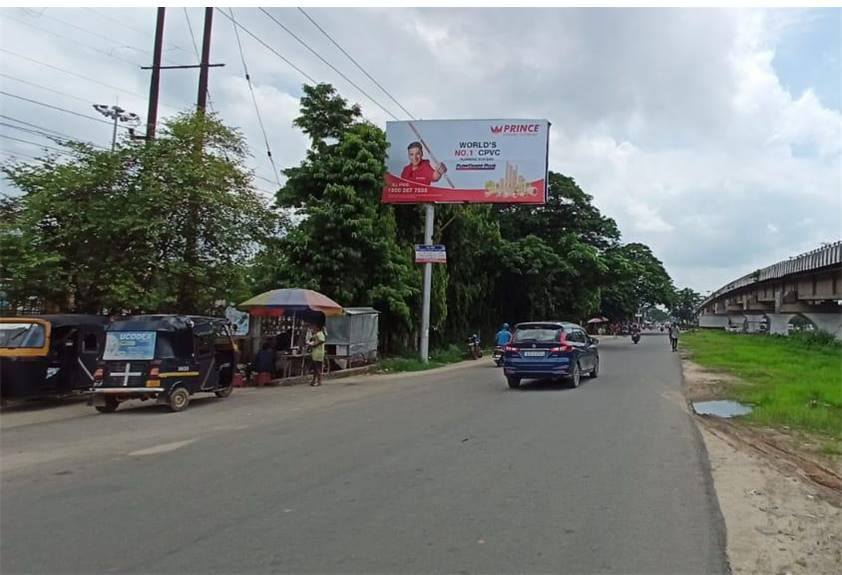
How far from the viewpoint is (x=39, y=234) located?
55.1 ft

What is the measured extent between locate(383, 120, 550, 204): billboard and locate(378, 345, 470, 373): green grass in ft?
20.6

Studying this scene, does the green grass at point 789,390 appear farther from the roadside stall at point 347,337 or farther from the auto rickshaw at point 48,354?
the auto rickshaw at point 48,354

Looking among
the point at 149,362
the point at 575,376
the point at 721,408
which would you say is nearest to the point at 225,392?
the point at 149,362

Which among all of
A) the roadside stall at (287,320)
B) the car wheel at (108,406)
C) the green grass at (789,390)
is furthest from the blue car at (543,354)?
the car wheel at (108,406)

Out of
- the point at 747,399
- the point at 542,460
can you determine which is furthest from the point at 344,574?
the point at 747,399

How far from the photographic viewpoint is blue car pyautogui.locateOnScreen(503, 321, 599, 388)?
18141 mm

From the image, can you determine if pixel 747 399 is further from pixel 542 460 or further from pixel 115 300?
pixel 115 300

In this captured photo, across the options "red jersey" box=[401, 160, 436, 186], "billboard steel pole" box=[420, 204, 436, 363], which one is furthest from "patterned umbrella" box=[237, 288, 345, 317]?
"red jersey" box=[401, 160, 436, 186]

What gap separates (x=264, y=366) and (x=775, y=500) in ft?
50.0

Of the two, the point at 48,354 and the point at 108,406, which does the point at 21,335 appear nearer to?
the point at 48,354

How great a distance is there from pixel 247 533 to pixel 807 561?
14.4 feet

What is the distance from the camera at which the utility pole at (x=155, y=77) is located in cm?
2063

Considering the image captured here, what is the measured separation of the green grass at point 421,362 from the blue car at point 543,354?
26.0 feet

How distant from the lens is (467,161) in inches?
1104
